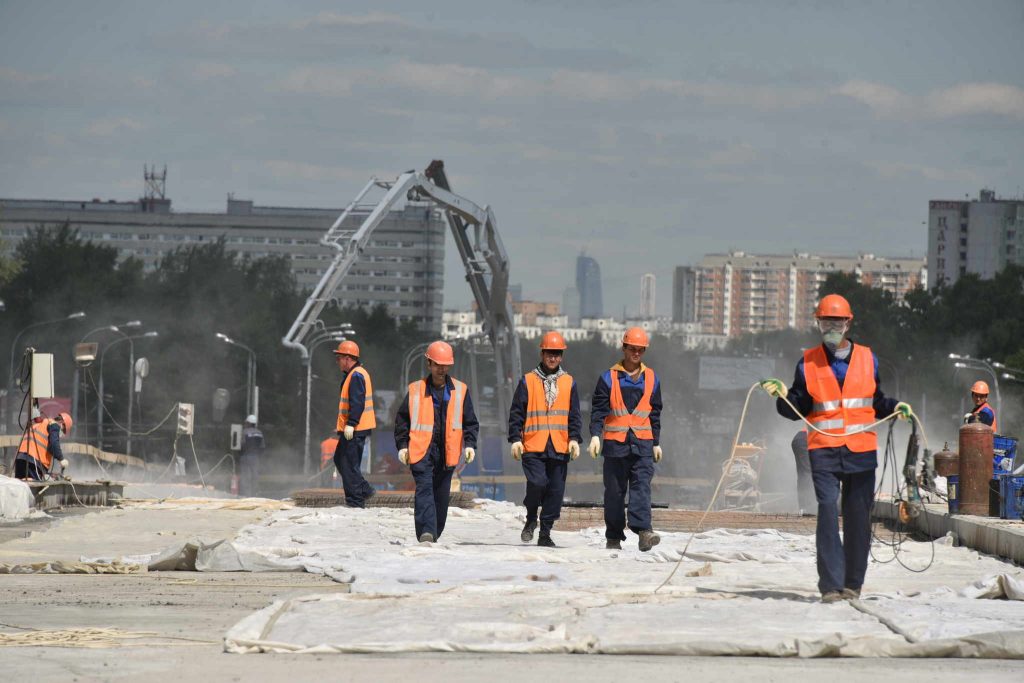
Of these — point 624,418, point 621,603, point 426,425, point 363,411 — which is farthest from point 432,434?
point 621,603

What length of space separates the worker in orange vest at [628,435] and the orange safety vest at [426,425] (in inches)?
48.5

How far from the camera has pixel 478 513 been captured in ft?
62.7

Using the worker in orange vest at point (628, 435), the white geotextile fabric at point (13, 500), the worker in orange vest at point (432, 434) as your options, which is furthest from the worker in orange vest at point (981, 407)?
the white geotextile fabric at point (13, 500)

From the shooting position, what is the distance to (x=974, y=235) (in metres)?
172

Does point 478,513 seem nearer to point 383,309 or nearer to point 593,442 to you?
point 593,442

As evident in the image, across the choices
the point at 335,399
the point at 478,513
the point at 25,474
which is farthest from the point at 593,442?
the point at 335,399

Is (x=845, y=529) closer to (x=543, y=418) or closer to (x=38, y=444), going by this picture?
(x=543, y=418)

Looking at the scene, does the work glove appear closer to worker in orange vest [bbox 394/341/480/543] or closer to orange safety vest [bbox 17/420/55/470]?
worker in orange vest [bbox 394/341/480/543]

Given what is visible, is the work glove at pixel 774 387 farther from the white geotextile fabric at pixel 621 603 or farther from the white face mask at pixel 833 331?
the white geotextile fabric at pixel 621 603

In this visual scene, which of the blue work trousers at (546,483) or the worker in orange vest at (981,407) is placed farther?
the worker in orange vest at (981,407)

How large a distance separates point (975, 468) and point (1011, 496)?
0.73 m

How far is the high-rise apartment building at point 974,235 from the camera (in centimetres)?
16450

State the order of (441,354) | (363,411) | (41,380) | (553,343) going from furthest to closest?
(41,380) → (363,411) → (553,343) → (441,354)

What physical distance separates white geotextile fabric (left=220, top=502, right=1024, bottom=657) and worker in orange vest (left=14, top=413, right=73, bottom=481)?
770cm
